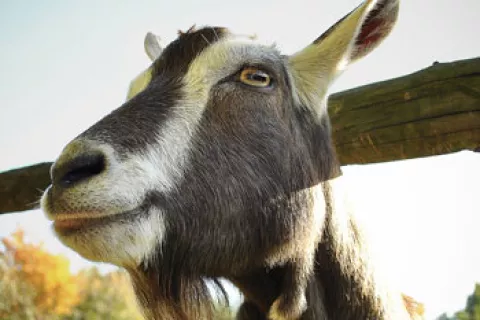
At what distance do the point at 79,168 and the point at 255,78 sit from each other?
2.80ft

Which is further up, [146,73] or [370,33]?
[146,73]

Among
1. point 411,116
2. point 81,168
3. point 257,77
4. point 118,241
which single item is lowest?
point 411,116

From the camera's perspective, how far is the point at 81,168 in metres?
1.64

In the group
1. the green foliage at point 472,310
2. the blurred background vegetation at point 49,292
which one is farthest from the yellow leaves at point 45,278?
the green foliage at point 472,310

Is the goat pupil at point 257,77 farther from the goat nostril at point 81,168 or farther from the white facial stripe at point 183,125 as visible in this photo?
the goat nostril at point 81,168

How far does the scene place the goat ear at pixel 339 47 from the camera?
2.30 m

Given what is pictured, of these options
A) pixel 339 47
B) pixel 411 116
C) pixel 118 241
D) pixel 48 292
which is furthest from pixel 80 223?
pixel 48 292

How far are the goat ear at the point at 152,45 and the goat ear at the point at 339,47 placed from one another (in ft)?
3.32

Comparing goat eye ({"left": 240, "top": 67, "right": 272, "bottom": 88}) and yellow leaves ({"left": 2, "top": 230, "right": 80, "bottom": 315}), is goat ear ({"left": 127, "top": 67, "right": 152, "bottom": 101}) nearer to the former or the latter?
goat eye ({"left": 240, "top": 67, "right": 272, "bottom": 88})

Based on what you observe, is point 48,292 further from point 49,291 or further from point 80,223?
point 80,223

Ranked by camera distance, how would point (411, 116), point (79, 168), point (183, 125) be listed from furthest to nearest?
point (411, 116), point (183, 125), point (79, 168)

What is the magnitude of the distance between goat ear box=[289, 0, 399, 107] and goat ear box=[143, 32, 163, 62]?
1.01 m

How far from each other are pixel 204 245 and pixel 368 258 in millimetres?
827

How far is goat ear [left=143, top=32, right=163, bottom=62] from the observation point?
3137mm
